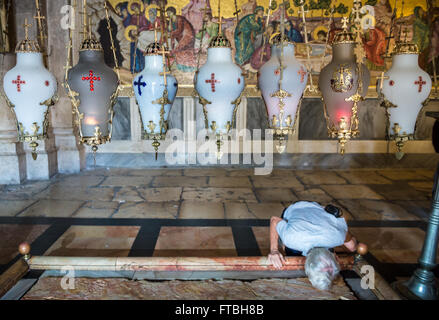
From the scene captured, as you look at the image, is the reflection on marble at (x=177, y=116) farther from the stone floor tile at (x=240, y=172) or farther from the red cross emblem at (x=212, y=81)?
the red cross emblem at (x=212, y=81)

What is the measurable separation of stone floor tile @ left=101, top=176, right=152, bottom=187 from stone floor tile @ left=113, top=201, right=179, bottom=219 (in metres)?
0.99

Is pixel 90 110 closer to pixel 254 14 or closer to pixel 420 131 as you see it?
pixel 254 14

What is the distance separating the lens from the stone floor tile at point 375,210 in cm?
423

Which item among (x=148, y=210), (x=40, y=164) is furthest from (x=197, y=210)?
(x=40, y=164)

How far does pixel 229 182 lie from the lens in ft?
19.0

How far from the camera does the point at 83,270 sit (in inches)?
85.4

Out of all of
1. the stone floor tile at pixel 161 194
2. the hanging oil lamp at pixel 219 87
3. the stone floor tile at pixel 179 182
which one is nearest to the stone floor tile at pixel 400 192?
the stone floor tile at pixel 179 182

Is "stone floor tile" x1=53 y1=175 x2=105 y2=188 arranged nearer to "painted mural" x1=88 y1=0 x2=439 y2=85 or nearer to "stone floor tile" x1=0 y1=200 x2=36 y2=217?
"stone floor tile" x1=0 y1=200 x2=36 y2=217

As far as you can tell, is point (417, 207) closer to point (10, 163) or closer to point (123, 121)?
point (123, 121)

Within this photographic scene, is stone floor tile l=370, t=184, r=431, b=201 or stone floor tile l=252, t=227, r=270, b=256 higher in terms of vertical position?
stone floor tile l=370, t=184, r=431, b=201

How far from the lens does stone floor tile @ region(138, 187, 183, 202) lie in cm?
493

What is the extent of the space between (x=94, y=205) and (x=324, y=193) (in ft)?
10.5

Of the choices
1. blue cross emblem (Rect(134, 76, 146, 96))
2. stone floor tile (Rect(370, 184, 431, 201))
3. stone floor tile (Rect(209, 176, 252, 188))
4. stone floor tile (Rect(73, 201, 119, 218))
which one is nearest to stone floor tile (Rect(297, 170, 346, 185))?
stone floor tile (Rect(370, 184, 431, 201))
